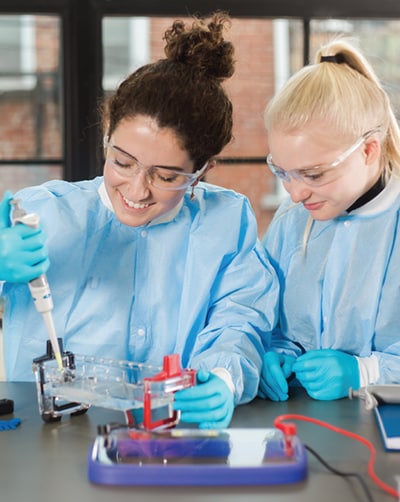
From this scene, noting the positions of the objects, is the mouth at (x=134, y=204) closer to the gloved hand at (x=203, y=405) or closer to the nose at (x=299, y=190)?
the nose at (x=299, y=190)

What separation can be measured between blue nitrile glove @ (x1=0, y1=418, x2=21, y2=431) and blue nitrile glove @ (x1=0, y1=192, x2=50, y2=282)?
30 centimetres

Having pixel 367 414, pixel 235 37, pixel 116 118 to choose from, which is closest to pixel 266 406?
pixel 367 414

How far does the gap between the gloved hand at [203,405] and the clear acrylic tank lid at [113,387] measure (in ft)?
0.08

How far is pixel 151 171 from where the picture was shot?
1.98 m

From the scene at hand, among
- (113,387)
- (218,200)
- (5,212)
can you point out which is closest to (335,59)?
(218,200)

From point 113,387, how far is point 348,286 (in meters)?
0.75

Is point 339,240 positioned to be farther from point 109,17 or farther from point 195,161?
point 109,17

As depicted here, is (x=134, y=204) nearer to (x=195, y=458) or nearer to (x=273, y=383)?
(x=273, y=383)

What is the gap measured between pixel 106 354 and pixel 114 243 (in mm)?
283

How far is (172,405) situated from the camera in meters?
1.71

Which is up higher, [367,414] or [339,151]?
[339,151]

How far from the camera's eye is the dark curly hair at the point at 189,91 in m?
1.99

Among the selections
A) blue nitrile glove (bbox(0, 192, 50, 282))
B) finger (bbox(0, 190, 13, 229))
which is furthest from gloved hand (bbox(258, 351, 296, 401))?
finger (bbox(0, 190, 13, 229))

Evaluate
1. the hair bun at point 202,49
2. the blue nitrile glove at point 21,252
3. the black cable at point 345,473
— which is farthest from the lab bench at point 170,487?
the hair bun at point 202,49
